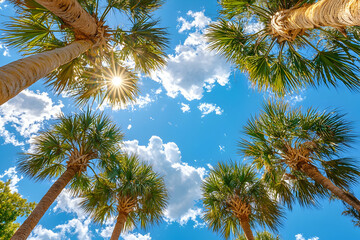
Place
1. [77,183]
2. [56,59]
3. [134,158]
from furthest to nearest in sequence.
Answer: [134,158] < [77,183] < [56,59]

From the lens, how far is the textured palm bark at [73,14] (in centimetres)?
307

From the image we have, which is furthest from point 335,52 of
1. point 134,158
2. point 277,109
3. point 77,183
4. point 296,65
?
point 77,183

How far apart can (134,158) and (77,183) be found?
7.85ft

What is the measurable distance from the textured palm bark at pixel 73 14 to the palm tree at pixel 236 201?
6933mm

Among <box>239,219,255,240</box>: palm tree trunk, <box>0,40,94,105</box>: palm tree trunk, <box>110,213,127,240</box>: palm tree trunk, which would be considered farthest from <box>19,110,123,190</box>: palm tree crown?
<box>239,219,255,240</box>: palm tree trunk

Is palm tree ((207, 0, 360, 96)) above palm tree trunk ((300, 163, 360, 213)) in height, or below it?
above

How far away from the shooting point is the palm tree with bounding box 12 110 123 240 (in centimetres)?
659

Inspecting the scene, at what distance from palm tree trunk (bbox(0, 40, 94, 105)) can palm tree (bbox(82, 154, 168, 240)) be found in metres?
4.89

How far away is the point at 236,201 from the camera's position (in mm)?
7629

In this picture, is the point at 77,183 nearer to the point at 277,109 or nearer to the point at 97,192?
the point at 97,192

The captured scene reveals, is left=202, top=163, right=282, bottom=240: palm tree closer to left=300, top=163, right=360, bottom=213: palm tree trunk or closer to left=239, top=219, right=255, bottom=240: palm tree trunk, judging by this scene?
left=239, top=219, right=255, bottom=240: palm tree trunk

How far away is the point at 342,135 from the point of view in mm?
6125

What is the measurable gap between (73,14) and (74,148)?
4726mm

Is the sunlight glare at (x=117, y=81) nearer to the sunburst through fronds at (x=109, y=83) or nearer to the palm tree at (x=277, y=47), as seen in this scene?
the sunburst through fronds at (x=109, y=83)
